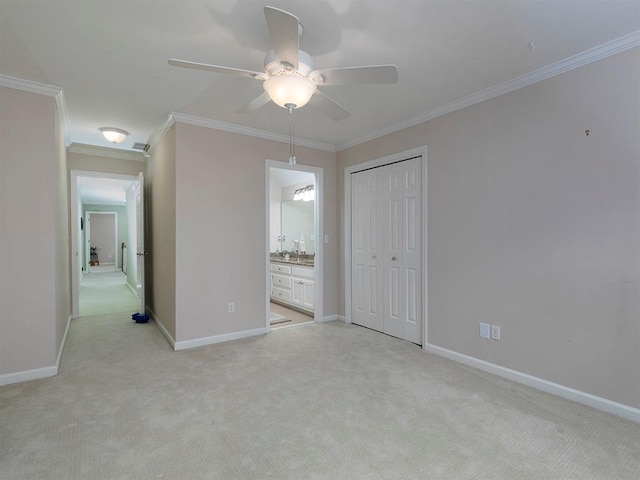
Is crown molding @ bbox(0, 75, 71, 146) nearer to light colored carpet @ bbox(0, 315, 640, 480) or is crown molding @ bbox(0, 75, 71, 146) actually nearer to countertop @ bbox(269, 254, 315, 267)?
light colored carpet @ bbox(0, 315, 640, 480)

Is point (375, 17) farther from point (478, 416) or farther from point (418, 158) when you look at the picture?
point (478, 416)

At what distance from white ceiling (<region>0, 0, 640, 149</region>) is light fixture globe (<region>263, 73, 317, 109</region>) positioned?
349 millimetres

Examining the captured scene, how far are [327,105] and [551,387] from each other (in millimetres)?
2591

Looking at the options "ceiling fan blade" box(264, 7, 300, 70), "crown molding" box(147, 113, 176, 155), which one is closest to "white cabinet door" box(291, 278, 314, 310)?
"crown molding" box(147, 113, 176, 155)

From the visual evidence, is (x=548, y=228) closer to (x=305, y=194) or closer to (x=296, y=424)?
(x=296, y=424)

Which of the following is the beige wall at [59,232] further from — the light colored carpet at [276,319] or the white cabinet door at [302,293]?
the white cabinet door at [302,293]

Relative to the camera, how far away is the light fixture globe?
1852 mm

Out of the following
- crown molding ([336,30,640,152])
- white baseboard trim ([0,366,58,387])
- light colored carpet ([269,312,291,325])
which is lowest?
light colored carpet ([269,312,291,325])

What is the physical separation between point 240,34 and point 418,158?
2188mm

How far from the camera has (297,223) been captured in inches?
245

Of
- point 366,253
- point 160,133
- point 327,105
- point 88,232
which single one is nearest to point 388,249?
point 366,253

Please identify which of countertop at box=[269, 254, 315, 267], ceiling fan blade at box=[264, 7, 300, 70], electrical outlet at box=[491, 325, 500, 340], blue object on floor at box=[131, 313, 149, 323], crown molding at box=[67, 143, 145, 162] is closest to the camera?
ceiling fan blade at box=[264, 7, 300, 70]

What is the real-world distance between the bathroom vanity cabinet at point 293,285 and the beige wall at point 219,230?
3.33 feet

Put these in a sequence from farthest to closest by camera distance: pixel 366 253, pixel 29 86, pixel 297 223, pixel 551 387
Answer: pixel 297 223, pixel 366 253, pixel 29 86, pixel 551 387
